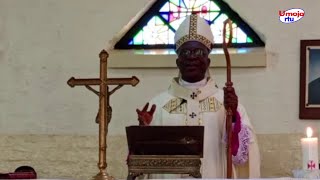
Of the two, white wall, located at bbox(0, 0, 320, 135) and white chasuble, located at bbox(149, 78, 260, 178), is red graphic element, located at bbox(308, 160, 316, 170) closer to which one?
white chasuble, located at bbox(149, 78, 260, 178)

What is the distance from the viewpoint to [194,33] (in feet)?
11.6

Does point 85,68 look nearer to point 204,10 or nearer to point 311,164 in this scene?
point 204,10

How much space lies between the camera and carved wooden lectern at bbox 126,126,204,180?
102 inches

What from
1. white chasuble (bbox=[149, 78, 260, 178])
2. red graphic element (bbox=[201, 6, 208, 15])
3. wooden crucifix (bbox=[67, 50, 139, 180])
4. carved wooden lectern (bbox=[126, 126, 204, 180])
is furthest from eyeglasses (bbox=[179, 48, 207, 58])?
red graphic element (bbox=[201, 6, 208, 15])

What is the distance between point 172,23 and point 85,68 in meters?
0.66

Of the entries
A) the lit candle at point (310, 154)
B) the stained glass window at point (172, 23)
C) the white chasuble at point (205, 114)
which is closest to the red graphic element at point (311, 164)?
the lit candle at point (310, 154)

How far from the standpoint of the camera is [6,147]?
14.8ft

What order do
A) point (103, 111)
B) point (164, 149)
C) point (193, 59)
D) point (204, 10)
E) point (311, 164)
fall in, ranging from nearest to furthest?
point (103, 111) → point (311, 164) → point (164, 149) → point (193, 59) → point (204, 10)

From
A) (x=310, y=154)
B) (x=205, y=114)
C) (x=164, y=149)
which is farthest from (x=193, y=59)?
(x=310, y=154)

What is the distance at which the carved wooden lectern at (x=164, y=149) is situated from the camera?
8.52ft

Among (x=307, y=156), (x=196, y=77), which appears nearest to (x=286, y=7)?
(x=196, y=77)

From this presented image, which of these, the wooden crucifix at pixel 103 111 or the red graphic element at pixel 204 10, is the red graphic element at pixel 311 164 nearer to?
the wooden crucifix at pixel 103 111

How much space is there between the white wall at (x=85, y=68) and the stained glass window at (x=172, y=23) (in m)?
0.16

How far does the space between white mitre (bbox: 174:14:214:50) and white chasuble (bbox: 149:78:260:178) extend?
22cm
